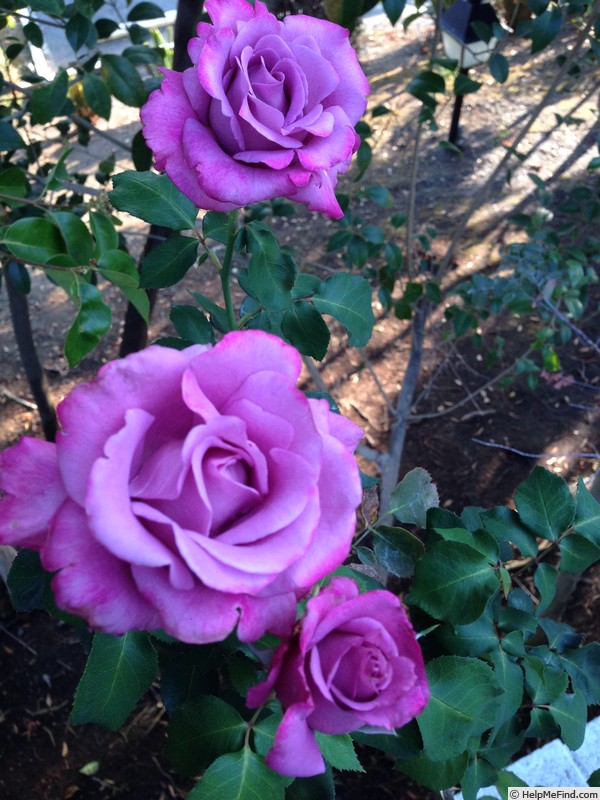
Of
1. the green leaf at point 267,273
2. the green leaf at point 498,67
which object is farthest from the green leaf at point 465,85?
the green leaf at point 267,273

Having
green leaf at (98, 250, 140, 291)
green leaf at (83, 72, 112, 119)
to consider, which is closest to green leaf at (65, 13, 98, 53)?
green leaf at (83, 72, 112, 119)

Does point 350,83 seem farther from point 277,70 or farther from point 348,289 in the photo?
Result: point 348,289

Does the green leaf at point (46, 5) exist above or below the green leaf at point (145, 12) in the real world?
above

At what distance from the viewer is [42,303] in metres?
3.71

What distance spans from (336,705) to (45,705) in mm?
1818

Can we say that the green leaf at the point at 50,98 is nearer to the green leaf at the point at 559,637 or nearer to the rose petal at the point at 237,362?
the rose petal at the point at 237,362

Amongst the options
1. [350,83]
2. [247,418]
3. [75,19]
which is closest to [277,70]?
[350,83]

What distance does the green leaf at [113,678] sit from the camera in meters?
0.71

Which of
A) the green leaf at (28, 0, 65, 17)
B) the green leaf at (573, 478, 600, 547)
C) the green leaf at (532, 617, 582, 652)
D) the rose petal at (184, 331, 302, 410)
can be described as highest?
the green leaf at (28, 0, 65, 17)

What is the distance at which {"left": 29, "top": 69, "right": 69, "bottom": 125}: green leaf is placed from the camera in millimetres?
1383

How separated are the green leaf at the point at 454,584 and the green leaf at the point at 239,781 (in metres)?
0.24

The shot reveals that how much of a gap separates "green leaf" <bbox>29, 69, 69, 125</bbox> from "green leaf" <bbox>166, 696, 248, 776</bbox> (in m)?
1.14

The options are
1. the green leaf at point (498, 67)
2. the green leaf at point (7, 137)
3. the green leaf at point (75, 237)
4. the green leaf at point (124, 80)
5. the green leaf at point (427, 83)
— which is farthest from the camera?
the green leaf at point (498, 67)

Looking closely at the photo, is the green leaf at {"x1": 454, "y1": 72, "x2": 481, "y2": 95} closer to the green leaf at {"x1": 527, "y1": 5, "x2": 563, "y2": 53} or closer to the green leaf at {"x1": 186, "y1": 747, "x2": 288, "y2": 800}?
the green leaf at {"x1": 527, "y1": 5, "x2": 563, "y2": 53}
